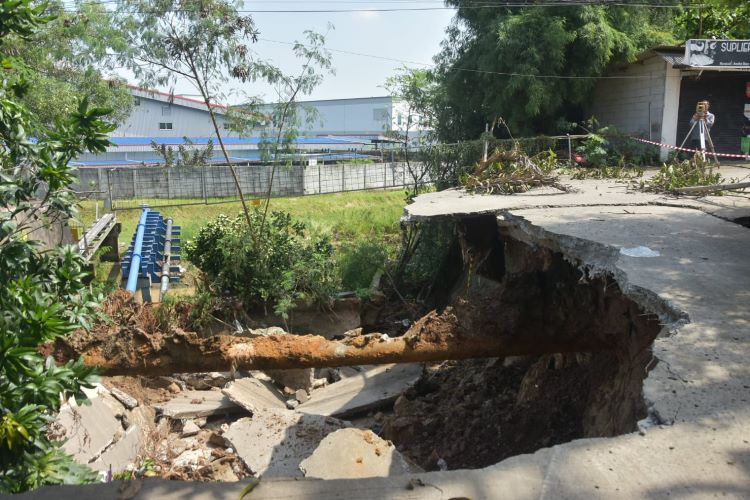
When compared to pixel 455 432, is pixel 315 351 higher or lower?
higher

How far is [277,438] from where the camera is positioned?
6684 millimetres

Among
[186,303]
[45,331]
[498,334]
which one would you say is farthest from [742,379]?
[186,303]

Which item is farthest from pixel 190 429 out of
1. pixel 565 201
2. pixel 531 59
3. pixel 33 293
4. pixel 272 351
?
pixel 531 59

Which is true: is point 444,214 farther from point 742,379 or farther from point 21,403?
point 21,403

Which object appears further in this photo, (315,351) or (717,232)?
(717,232)

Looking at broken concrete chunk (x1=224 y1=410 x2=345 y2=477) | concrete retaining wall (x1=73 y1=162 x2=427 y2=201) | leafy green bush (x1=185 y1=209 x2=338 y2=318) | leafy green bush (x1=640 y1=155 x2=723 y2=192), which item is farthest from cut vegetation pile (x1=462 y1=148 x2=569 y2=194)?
concrete retaining wall (x1=73 y1=162 x2=427 y2=201)

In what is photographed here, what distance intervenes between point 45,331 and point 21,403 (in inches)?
11.1

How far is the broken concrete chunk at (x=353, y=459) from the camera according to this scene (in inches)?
202

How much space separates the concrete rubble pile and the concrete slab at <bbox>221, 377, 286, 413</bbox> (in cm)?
2

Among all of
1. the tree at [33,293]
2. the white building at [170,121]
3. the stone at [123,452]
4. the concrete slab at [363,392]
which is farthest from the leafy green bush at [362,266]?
the white building at [170,121]

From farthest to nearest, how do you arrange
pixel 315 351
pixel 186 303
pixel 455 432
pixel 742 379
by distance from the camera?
pixel 186 303 < pixel 455 432 < pixel 315 351 < pixel 742 379

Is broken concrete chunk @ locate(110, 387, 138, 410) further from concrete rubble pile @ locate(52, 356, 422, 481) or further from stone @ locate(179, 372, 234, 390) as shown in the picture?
stone @ locate(179, 372, 234, 390)

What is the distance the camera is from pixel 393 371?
854cm

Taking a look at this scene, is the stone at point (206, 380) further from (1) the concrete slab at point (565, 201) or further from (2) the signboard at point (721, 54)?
(2) the signboard at point (721, 54)
